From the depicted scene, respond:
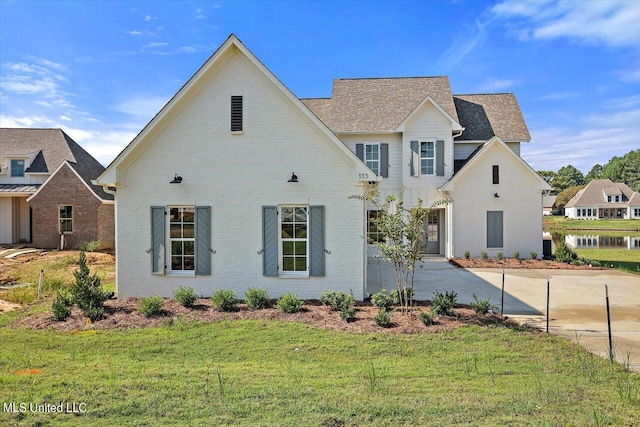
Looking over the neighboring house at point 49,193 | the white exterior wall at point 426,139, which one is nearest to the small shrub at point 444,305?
the white exterior wall at point 426,139

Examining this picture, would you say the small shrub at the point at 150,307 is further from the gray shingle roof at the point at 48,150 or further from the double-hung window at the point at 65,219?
the double-hung window at the point at 65,219

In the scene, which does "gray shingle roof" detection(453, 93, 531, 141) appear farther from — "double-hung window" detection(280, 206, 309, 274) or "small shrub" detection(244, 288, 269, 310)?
"small shrub" detection(244, 288, 269, 310)

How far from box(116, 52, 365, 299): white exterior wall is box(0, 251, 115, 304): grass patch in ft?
9.01

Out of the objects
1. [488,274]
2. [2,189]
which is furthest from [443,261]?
[2,189]

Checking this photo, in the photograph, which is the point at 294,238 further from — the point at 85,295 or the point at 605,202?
the point at 605,202

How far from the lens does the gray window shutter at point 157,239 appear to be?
33.8 ft

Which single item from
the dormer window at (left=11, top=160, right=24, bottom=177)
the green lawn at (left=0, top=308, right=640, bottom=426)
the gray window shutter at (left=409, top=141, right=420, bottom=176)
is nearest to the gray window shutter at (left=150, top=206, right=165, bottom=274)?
the green lawn at (left=0, top=308, right=640, bottom=426)

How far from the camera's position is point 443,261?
59.5 feet

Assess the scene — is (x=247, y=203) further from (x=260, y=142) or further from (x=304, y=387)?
(x=304, y=387)

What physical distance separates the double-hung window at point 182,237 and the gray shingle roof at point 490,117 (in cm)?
1548

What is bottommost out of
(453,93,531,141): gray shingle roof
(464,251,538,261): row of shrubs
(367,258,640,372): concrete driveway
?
(367,258,640,372): concrete driveway

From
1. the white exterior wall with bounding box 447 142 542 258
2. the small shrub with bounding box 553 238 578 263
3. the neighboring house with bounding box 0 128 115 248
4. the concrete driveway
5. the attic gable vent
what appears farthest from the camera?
the neighboring house with bounding box 0 128 115 248

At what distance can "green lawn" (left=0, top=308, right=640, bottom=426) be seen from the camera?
13.7 feet

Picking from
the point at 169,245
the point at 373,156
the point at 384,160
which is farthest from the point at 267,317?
the point at 373,156
